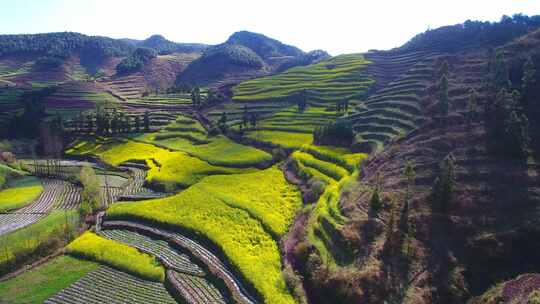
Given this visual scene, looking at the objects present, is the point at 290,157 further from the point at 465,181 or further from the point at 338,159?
the point at 465,181

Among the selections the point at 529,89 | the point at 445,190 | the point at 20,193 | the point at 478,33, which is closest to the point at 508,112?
the point at 529,89

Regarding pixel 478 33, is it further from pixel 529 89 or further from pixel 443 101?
pixel 443 101

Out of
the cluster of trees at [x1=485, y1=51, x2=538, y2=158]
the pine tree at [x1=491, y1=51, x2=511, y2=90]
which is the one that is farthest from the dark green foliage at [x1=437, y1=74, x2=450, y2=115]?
the pine tree at [x1=491, y1=51, x2=511, y2=90]

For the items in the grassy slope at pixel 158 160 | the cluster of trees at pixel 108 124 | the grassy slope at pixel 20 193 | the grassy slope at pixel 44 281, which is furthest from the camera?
the cluster of trees at pixel 108 124

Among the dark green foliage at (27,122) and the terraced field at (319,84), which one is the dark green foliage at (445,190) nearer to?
the terraced field at (319,84)

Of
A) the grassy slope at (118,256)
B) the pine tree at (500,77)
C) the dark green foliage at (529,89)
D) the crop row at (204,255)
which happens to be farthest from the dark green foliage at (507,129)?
the grassy slope at (118,256)

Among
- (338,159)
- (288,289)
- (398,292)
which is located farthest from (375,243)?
(338,159)

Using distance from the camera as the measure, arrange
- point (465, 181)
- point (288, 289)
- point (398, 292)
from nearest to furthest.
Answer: point (398, 292) < point (288, 289) < point (465, 181)
